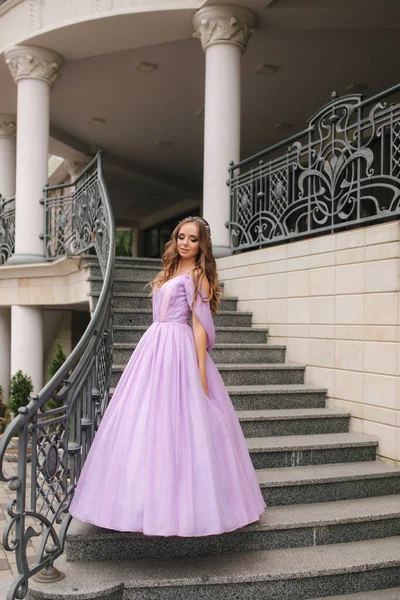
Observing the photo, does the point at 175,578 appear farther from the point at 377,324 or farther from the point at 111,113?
the point at 111,113

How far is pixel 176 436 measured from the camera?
2697mm

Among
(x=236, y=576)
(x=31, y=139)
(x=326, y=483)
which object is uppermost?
(x=31, y=139)

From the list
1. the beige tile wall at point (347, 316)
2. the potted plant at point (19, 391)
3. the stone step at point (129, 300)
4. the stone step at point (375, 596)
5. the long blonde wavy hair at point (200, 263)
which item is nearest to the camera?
the stone step at point (375, 596)

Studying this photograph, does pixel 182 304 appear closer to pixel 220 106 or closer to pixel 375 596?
pixel 375 596

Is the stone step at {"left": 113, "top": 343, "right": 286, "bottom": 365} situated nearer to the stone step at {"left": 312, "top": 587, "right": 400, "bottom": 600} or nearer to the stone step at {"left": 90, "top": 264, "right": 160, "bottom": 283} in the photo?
the stone step at {"left": 90, "top": 264, "right": 160, "bottom": 283}

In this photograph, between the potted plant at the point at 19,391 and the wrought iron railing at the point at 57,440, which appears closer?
the wrought iron railing at the point at 57,440

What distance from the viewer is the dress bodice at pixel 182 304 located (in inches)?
116

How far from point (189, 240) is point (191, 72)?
6516 millimetres

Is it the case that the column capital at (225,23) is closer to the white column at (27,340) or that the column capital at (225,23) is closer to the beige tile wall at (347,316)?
the beige tile wall at (347,316)

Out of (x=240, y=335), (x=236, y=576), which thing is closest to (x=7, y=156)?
(x=240, y=335)

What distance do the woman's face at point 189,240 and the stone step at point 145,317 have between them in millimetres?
2240

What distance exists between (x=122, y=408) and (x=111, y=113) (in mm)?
8787

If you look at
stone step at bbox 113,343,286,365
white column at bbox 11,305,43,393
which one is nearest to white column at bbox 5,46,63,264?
white column at bbox 11,305,43,393

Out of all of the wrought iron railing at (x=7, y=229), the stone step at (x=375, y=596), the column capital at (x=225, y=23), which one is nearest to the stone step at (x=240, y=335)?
the stone step at (x=375, y=596)
